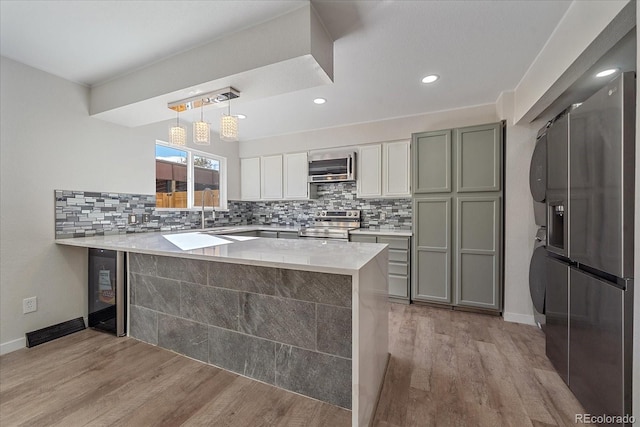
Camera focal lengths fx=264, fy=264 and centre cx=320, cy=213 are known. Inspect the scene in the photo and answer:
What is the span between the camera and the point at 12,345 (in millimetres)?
Result: 2195

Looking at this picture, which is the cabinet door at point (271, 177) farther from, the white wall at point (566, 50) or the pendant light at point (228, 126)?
the white wall at point (566, 50)

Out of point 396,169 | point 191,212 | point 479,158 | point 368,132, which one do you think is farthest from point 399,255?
point 191,212

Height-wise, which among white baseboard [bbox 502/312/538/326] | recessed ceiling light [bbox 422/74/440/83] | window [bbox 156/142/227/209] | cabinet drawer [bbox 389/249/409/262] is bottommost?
white baseboard [bbox 502/312/538/326]

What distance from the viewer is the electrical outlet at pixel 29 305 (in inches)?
90.0

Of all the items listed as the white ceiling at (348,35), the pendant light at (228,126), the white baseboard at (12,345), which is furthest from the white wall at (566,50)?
the white baseboard at (12,345)

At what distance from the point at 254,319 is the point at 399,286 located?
2.14m

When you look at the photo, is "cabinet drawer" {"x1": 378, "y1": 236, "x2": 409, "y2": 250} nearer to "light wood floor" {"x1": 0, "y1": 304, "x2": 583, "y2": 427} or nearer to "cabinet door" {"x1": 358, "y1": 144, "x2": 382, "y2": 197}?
"cabinet door" {"x1": 358, "y1": 144, "x2": 382, "y2": 197}

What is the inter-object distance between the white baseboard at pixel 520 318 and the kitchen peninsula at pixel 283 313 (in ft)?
5.71

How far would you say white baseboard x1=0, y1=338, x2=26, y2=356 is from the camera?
2.15 meters

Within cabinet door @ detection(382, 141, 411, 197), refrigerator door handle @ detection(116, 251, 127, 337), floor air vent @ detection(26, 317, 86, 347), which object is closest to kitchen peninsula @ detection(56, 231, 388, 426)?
refrigerator door handle @ detection(116, 251, 127, 337)

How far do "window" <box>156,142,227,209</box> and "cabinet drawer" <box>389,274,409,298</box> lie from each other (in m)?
3.08

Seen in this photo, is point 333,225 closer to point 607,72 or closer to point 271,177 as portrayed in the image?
point 271,177

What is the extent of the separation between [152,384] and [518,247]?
3.46m

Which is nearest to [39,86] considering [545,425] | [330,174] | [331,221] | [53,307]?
[53,307]
